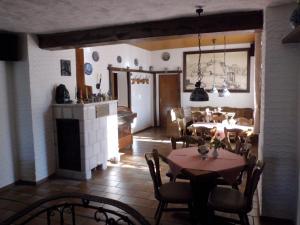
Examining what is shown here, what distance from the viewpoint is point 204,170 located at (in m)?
2.70

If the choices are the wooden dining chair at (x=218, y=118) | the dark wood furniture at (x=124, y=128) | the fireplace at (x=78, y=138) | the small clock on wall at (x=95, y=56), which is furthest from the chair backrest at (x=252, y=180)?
the small clock on wall at (x=95, y=56)

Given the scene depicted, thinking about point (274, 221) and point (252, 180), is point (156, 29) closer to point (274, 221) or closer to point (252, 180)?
point (252, 180)

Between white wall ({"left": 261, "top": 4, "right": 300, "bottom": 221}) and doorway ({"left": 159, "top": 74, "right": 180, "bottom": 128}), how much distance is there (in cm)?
619

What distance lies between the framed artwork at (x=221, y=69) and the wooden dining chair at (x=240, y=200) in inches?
232

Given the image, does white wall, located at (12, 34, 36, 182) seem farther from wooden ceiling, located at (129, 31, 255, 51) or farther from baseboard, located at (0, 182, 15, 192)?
wooden ceiling, located at (129, 31, 255, 51)

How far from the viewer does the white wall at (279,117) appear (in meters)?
2.76

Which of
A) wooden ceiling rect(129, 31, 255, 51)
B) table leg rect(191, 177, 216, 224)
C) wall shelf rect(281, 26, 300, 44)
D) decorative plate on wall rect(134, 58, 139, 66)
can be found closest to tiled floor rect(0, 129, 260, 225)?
table leg rect(191, 177, 216, 224)

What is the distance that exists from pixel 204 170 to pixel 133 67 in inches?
225

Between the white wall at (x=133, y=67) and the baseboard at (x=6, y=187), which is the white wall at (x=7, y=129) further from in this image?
the white wall at (x=133, y=67)

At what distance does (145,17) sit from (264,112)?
5.82 feet

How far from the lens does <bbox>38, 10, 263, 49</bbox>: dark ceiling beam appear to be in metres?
3.07

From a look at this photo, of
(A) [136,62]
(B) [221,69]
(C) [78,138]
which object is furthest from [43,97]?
(B) [221,69]

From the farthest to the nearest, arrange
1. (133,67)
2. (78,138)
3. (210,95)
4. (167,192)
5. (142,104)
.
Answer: (142,104), (210,95), (133,67), (78,138), (167,192)

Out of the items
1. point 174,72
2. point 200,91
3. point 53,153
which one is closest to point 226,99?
point 174,72
